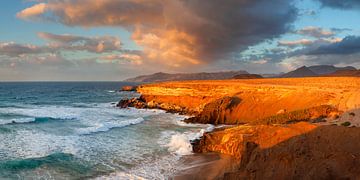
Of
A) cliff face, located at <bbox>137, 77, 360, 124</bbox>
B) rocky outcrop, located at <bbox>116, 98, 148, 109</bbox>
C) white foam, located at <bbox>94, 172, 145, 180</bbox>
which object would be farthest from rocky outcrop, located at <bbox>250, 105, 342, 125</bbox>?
rocky outcrop, located at <bbox>116, 98, 148, 109</bbox>

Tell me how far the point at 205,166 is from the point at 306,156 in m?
7.35

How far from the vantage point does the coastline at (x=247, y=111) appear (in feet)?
39.9

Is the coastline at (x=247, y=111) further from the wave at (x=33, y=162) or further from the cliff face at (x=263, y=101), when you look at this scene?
the wave at (x=33, y=162)

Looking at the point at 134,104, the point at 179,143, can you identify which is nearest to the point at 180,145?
the point at 179,143

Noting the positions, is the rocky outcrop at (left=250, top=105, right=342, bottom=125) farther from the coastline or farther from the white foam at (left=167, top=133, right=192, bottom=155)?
the white foam at (left=167, top=133, right=192, bottom=155)

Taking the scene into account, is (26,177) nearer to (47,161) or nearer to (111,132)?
(47,161)

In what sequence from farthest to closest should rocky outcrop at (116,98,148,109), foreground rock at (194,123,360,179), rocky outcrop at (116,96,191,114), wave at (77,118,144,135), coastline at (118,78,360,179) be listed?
1. rocky outcrop at (116,98,148,109)
2. rocky outcrop at (116,96,191,114)
3. wave at (77,118,144,135)
4. coastline at (118,78,360,179)
5. foreground rock at (194,123,360,179)

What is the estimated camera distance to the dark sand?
14.8 m

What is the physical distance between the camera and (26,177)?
15016 mm

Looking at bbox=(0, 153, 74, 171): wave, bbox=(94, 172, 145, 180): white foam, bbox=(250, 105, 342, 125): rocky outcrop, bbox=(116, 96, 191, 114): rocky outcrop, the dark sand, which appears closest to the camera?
the dark sand

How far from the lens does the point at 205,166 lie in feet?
52.5

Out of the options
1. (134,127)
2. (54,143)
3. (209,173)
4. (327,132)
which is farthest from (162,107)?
(327,132)

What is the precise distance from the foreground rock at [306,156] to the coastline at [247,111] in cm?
5

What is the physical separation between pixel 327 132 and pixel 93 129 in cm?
2139
